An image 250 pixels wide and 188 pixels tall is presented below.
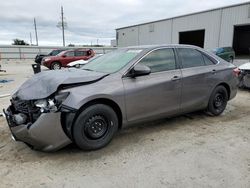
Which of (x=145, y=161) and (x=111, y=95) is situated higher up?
(x=111, y=95)

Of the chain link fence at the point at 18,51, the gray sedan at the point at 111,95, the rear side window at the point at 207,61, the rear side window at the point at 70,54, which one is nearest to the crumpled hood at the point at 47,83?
the gray sedan at the point at 111,95

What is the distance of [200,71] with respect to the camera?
14.8ft

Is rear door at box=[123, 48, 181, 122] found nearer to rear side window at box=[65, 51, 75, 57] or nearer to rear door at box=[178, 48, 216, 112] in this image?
rear door at box=[178, 48, 216, 112]

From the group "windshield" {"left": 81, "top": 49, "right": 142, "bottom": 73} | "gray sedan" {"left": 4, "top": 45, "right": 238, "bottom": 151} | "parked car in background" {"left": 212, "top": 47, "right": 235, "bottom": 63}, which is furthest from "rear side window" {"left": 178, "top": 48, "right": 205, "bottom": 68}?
"parked car in background" {"left": 212, "top": 47, "right": 235, "bottom": 63}

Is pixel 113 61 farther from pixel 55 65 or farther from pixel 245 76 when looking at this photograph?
pixel 55 65

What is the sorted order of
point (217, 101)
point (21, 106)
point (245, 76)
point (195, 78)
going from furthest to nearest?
point (245, 76)
point (217, 101)
point (195, 78)
point (21, 106)

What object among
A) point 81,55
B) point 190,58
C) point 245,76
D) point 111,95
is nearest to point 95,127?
point 111,95

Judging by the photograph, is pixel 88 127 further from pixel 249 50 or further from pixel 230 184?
pixel 249 50

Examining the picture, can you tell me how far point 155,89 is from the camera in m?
3.86

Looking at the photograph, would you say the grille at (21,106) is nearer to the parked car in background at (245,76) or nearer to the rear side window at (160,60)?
the rear side window at (160,60)

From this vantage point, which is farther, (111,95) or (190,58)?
(190,58)

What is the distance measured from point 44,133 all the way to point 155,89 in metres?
1.86

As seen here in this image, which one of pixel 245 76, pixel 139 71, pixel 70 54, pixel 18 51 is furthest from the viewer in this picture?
pixel 18 51

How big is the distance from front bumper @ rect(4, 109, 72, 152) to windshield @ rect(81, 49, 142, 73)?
1234mm
